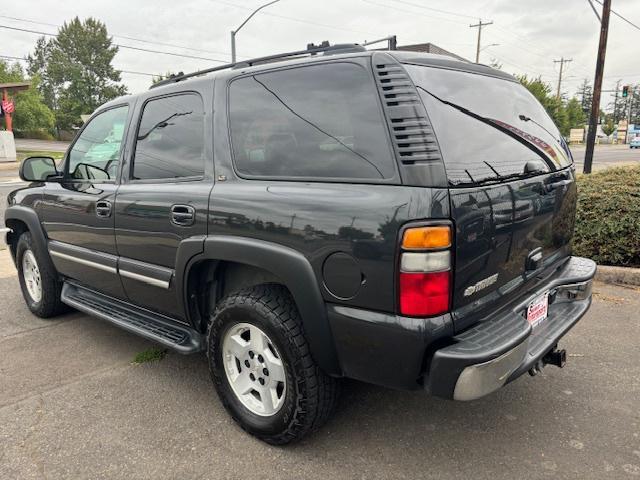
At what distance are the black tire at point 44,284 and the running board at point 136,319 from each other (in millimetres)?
217

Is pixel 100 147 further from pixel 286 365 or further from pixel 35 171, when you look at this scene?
pixel 286 365

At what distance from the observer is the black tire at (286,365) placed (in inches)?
90.6

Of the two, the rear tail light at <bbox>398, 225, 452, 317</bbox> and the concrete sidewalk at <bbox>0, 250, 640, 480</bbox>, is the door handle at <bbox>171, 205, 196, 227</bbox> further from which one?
the rear tail light at <bbox>398, 225, 452, 317</bbox>

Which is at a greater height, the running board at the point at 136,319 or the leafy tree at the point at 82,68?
the leafy tree at the point at 82,68

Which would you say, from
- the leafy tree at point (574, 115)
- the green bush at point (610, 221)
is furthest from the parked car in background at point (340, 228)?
the leafy tree at point (574, 115)

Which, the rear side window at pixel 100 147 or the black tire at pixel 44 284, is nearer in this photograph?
the rear side window at pixel 100 147

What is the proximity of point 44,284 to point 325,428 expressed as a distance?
2.80 metres

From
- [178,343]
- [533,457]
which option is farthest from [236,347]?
[533,457]

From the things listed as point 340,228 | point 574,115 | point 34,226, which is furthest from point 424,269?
point 574,115

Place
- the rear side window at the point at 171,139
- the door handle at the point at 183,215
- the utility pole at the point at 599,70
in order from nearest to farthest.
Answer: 1. the door handle at the point at 183,215
2. the rear side window at the point at 171,139
3. the utility pole at the point at 599,70

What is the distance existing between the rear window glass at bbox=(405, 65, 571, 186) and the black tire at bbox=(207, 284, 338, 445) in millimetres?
977

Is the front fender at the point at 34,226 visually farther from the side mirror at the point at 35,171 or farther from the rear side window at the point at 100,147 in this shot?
the rear side window at the point at 100,147

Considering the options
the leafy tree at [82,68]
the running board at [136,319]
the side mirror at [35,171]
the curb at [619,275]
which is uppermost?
the leafy tree at [82,68]

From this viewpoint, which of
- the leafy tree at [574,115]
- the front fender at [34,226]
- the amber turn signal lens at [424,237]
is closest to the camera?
the amber turn signal lens at [424,237]
